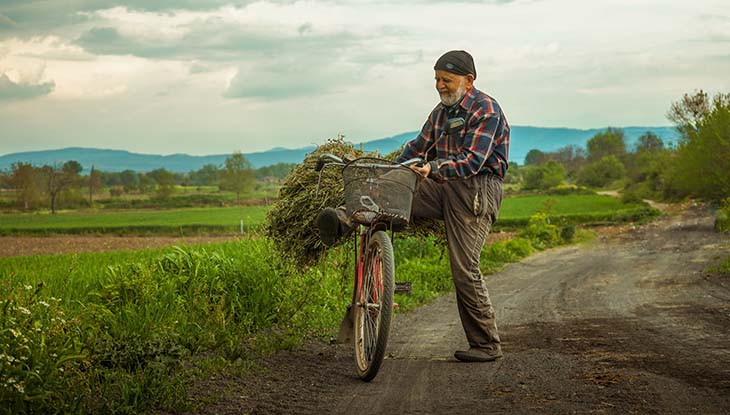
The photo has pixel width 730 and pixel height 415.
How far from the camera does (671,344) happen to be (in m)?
7.10

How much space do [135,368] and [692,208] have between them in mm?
34311

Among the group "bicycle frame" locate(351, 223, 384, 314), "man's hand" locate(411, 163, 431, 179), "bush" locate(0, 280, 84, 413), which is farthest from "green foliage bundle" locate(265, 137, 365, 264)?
"bush" locate(0, 280, 84, 413)

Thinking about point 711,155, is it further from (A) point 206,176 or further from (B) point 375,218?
(A) point 206,176

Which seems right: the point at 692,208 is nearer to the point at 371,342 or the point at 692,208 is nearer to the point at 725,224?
the point at 725,224

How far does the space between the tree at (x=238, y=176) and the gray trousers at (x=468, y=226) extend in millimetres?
65761

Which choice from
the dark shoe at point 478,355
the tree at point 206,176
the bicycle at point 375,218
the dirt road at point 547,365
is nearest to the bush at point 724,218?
the dirt road at point 547,365

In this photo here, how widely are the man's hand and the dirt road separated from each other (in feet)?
4.91

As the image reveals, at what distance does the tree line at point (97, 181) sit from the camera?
137 feet

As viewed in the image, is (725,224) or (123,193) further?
(123,193)

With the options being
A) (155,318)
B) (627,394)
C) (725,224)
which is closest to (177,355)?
(155,318)

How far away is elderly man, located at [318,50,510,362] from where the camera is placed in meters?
6.49

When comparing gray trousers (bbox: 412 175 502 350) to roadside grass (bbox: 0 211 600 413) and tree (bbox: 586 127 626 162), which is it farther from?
tree (bbox: 586 127 626 162)

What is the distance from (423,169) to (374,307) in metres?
1.09

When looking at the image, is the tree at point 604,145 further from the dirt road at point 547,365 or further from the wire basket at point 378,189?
the wire basket at point 378,189
